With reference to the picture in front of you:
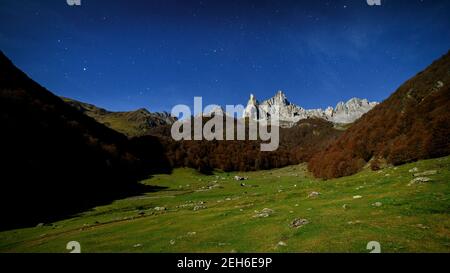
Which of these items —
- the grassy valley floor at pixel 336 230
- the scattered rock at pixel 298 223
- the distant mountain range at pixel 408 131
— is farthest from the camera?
the distant mountain range at pixel 408 131

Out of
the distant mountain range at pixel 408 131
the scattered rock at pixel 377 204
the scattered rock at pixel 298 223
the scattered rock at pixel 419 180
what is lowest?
the scattered rock at pixel 298 223

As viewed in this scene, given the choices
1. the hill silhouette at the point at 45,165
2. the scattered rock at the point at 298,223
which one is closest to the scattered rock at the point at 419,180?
the scattered rock at the point at 298,223

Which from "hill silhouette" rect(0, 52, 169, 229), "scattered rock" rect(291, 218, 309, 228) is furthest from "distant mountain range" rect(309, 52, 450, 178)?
"hill silhouette" rect(0, 52, 169, 229)

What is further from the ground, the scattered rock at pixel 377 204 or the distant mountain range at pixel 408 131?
the distant mountain range at pixel 408 131

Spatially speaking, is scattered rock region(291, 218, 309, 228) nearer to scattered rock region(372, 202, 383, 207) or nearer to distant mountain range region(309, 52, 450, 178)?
scattered rock region(372, 202, 383, 207)

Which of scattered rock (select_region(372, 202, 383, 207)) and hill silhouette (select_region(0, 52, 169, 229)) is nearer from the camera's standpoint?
scattered rock (select_region(372, 202, 383, 207))

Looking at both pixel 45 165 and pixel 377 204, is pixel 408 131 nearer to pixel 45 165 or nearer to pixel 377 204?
pixel 377 204

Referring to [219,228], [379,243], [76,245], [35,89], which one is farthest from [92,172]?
[379,243]

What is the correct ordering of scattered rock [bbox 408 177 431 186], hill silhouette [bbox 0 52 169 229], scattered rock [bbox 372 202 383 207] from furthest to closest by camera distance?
1. hill silhouette [bbox 0 52 169 229]
2. scattered rock [bbox 408 177 431 186]
3. scattered rock [bbox 372 202 383 207]

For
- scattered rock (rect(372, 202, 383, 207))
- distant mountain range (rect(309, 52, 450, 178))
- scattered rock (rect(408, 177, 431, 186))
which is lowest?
scattered rock (rect(372, 202, 383, 207))

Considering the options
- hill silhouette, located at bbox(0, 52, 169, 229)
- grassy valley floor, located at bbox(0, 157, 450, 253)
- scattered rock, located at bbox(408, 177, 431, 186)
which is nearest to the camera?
grassy valley floor, located at bbox(0, 157, 450, 253)

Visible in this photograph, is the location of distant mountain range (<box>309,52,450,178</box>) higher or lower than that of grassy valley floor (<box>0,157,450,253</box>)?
higher

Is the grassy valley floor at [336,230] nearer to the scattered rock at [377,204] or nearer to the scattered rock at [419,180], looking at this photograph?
the scattered rock at [377,204]

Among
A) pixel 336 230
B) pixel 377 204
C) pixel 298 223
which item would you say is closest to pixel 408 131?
pixel 377 204
